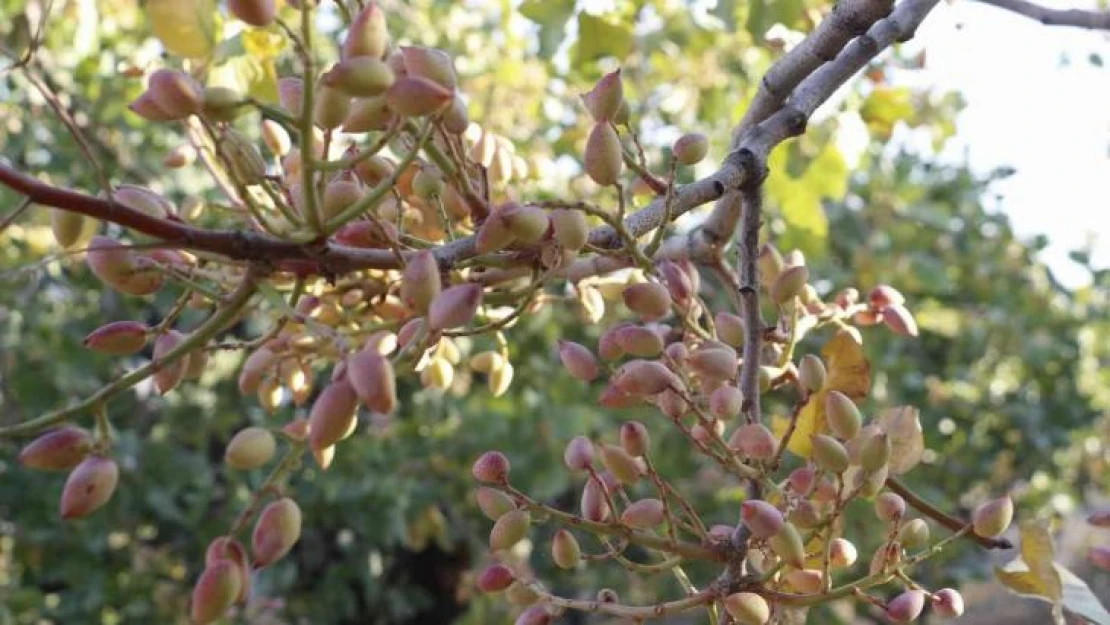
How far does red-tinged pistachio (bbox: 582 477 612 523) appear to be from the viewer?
2.06 feet

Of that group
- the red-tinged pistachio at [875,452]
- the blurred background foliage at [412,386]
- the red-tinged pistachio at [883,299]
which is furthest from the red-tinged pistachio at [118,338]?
the blurred background foliage at [412,386]

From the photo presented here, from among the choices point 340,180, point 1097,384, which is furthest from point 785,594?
point 1097,384

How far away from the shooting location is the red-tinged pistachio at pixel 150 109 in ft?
1.62

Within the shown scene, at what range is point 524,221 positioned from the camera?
50cm

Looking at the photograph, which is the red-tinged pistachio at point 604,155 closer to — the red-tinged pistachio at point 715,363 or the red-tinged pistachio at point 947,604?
the red-tinged pistachio at point 715,363

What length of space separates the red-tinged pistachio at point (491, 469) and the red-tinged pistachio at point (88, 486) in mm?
175

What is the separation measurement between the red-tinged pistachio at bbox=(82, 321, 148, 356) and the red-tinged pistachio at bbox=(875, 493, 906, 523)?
0.36 m

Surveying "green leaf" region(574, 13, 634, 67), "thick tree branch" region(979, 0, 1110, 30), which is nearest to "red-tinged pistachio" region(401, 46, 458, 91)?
"thick tree branch" region(979, 0, 1110, 30)

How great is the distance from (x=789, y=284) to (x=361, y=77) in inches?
12.0

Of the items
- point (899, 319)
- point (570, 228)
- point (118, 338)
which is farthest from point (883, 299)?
point (118, 338)

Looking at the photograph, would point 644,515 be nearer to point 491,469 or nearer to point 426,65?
point 491,469

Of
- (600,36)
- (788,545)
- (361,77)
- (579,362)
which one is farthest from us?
(600,36)

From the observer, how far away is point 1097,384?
431 cm

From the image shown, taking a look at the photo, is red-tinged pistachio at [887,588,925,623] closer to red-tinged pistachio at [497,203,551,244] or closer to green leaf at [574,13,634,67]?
red-tinged pistachio at [497,203,551,244]
